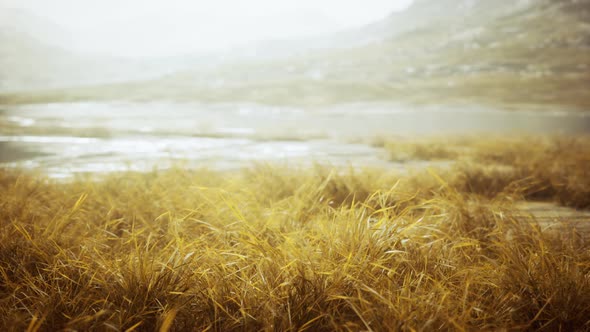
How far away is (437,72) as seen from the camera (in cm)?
6781

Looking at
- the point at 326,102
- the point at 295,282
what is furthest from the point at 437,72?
the point at 295,282

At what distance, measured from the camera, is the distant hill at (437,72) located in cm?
5044

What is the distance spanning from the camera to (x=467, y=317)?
110 cm

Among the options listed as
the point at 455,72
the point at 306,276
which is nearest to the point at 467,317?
the point at 306,276

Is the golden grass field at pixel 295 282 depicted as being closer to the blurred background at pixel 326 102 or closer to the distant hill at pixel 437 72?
the blurred background at pixel 326 102

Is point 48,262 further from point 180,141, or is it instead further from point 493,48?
point 493,48

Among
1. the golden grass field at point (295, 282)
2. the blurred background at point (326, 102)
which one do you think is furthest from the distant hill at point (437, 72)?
the golden grass field at point (295, 282)

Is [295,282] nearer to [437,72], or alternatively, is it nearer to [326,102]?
[326,102]

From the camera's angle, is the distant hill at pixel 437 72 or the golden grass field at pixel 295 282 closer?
the golden grass field at pixel 295 282

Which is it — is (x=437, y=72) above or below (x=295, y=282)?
below

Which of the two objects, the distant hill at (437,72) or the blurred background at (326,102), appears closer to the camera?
the blurred background at (326,102)

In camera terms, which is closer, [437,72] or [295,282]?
[295,282]

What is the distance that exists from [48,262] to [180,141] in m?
6.35

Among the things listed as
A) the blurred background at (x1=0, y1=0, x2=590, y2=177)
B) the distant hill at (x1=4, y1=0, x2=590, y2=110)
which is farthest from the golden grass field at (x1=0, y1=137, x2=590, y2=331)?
the distant hill at (x1=4, y1=0, x2=590, y2=110)
